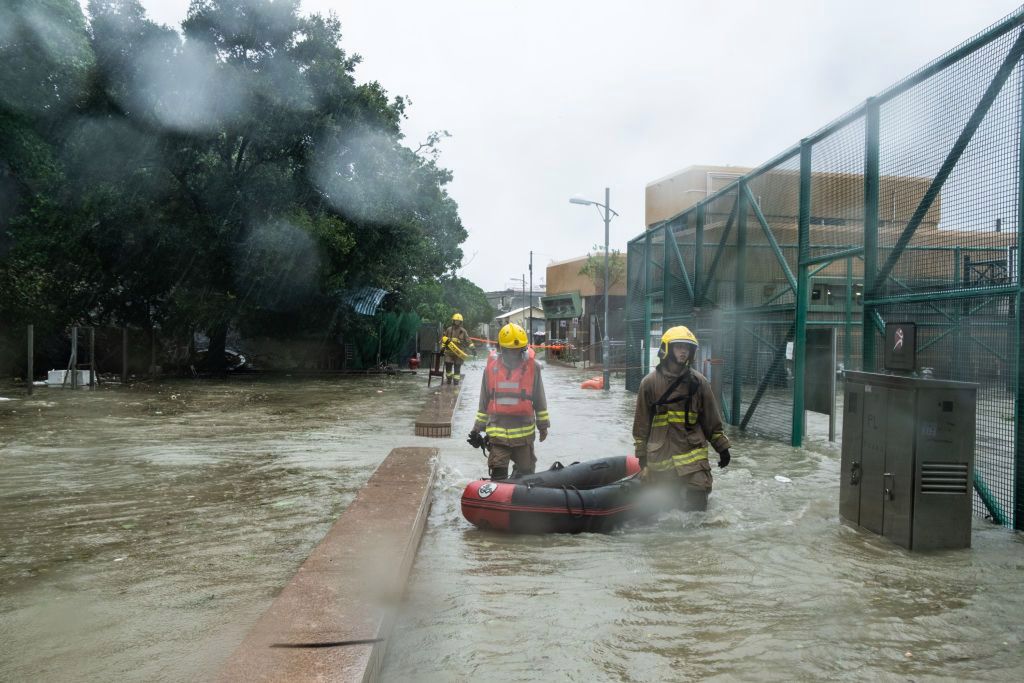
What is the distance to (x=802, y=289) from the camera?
1013cm

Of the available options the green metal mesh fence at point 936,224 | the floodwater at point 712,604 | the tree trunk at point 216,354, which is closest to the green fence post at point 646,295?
the green metal mesh fence at point 936,224

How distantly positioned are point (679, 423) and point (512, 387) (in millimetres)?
1388

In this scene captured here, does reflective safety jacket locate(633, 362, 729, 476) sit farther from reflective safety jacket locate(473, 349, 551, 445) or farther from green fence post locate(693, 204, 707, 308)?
green fence post locate(693, 204, 707, 308)

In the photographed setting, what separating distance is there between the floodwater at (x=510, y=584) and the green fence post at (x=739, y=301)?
332 cm

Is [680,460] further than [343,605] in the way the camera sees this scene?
Yes

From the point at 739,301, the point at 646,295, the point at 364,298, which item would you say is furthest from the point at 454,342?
the point at 364,298

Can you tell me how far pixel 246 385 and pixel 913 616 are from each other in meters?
19.7

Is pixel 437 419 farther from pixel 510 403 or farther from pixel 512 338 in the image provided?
pixel 512 338

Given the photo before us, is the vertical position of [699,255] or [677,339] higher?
[699,255]

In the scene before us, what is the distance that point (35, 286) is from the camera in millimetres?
17969

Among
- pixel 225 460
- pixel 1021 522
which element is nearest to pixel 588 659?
pixel 1021 522

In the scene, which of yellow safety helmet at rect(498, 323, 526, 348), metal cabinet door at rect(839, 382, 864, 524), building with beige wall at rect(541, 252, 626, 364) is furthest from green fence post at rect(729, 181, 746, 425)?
building with beige wall at rect(541, 252, 626, 364)

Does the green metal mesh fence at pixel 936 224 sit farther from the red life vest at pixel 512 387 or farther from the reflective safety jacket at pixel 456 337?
the reflective safety jacket at pixel 456 337

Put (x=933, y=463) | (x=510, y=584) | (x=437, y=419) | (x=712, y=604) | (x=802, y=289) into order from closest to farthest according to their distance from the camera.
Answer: (x=712, y=604) → (x=510, y=584) → (x=933, y=463) → (x=802, y=289) → (x=437, y=419)
